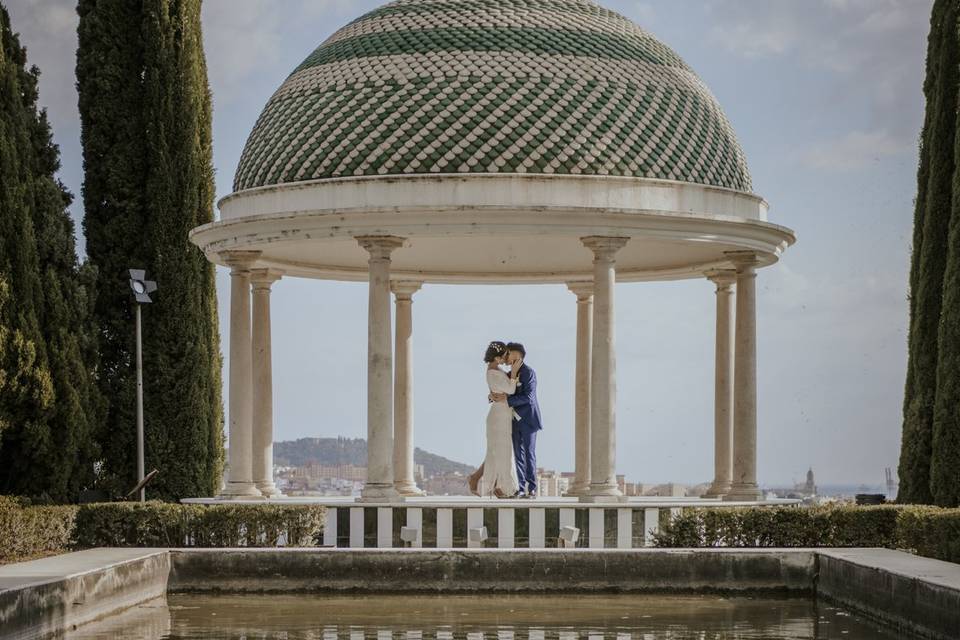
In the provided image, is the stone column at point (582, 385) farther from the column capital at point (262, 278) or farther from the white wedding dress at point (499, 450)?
the column capital at point (262, 278)

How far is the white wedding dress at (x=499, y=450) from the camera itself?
92.1 ft

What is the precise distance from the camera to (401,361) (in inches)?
1217

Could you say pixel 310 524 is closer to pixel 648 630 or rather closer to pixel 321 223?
pixel 321 223

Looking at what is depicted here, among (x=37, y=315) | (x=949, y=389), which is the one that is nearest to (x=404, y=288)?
(x=37, y=315)

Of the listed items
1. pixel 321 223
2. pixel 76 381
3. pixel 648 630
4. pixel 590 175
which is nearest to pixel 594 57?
pixel 590 175

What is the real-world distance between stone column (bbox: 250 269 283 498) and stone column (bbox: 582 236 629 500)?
6705mm

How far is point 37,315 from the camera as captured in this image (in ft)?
79.3

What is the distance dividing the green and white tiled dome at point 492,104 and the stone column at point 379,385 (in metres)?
1.68

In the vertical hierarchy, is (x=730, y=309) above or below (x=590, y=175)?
below

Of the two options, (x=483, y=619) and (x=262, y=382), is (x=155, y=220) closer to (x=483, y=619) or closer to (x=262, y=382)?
(x=262, y=382)

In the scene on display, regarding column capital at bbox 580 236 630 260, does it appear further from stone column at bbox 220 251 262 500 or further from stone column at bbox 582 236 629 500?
stone column at bbox 220 251 262 500

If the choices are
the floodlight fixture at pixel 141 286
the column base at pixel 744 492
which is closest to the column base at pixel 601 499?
the column base at pixel 744 492

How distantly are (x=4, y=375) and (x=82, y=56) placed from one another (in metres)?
10.0

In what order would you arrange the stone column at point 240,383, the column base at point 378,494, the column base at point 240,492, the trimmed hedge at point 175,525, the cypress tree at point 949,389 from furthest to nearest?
the column base at point 240,492 → the stone column at point 240,383 → the column base at point 378,494 → the cypress tree at point 949,389 → the trimmed hedge at point 175,525
